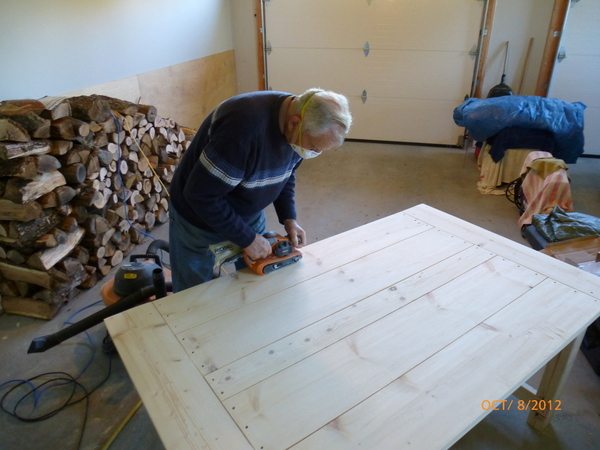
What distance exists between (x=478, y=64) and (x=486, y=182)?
1.64 m

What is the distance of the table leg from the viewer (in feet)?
4.70

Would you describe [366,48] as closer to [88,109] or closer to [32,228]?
[88,109]

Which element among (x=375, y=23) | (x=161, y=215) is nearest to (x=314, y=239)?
(x=161, y=215)

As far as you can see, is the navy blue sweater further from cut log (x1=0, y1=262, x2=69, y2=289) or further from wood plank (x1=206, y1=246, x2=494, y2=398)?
cut log (x1=0, y1=262, x2=69, y2=289)

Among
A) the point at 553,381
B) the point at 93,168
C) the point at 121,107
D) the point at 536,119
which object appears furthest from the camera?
the point at 536,119

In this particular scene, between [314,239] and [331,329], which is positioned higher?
[331,329]

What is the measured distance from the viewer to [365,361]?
108cm

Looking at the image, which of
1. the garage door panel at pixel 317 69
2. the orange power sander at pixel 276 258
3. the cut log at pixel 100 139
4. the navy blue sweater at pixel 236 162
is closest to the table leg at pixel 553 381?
the orange power sander at pixel 276 258

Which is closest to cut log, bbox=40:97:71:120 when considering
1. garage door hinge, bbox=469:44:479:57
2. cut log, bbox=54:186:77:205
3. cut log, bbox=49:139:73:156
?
cut log, bbox=49:139:73:156

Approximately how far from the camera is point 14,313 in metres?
2.25

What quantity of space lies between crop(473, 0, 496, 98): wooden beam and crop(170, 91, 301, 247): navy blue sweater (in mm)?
4080

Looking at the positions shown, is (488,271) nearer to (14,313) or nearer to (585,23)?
(14,313)

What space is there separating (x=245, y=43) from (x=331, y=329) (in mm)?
4770

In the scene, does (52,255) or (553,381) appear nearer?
(553,381)
